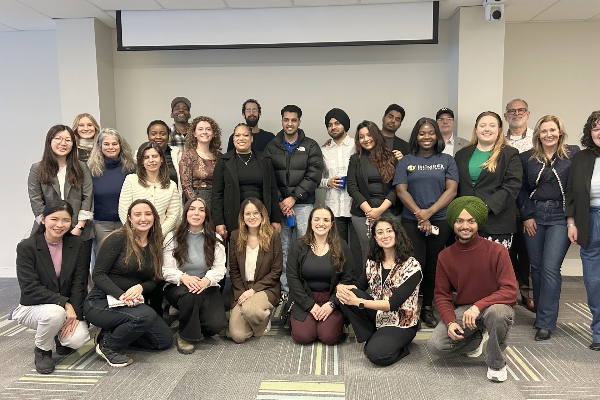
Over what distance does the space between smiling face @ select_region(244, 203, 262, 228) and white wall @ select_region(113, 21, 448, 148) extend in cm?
191

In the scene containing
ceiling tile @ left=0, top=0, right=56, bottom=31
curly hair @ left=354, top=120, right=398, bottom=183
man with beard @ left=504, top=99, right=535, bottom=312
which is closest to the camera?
curly hair @ left=354, top=120, right=398, bottom=183

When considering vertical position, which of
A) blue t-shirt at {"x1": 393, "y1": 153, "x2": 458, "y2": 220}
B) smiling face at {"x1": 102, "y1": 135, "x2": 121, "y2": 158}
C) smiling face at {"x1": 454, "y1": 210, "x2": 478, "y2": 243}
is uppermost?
smiling face at {"x1": 102, "y1": 135, "x2": 121, "y2": 158}

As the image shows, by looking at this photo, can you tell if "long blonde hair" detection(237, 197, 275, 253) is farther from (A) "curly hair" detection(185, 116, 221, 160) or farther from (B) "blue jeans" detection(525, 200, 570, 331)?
(B) "blue jeans" detection(525, 200, 570, 331)

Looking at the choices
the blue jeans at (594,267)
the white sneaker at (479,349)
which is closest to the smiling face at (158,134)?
the white sneaker at (479,349)

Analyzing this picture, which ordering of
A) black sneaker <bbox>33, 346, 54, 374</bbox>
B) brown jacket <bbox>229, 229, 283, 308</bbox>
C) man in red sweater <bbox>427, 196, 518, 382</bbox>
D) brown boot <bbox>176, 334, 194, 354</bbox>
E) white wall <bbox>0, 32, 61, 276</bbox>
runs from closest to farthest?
man in red sweater <bbox>427, 196, 518, 382</bbox> → black sneaker <bbox>33, 346, 54, 374</bbox> → brown boot <bbox>176, 334, 194, 354</bbox> → brown jacket <bbox>229, 229, 283, 308</bbox> → white wall <bbox>0, 32, 61, 276</bbox>

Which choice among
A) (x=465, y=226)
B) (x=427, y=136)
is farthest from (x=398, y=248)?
(x=427, y=136)

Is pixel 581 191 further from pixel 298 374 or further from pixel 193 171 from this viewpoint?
pixel 193 171

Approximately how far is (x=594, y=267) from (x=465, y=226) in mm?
1052

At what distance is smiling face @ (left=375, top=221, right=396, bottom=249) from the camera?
288 centimetres

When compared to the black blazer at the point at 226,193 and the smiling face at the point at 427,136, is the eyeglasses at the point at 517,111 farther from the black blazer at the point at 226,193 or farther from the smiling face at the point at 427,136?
the black blazer at the point at 226,193

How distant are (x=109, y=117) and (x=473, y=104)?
3723 mm

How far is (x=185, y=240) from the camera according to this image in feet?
10.2

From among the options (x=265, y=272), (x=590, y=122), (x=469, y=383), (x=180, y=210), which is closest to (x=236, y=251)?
(x=265, y=272)

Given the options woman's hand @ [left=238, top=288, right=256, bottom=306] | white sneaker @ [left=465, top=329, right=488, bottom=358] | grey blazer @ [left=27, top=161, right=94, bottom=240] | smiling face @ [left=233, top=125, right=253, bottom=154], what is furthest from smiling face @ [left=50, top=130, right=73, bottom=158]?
white sneaker @ [left=465, top=329, right=488, bottom=358]
